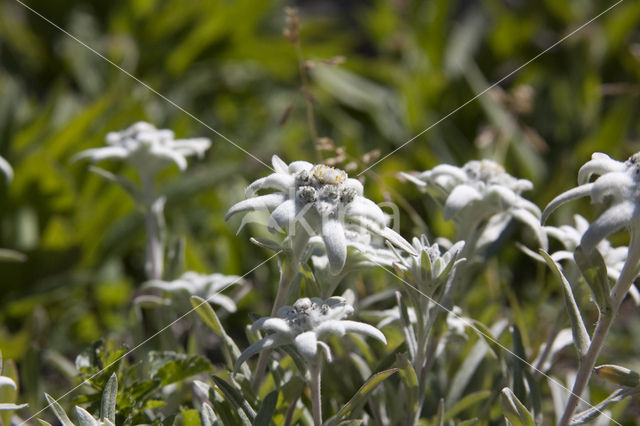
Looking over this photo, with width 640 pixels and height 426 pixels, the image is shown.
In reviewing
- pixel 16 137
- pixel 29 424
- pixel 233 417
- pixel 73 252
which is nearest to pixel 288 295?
pixel 233 417

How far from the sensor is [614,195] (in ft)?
3.80

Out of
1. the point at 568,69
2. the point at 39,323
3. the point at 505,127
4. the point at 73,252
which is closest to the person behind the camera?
the point at 39,323

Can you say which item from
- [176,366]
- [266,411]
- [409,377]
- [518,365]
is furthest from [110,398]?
[518,365]

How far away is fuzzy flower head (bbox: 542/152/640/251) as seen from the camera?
1.09 m

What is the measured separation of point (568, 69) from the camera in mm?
3875

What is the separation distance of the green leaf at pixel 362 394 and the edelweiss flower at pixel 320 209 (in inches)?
7.9

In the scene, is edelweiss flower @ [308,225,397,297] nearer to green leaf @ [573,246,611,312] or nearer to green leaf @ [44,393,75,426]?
green leaf @ [573,246,611,312]

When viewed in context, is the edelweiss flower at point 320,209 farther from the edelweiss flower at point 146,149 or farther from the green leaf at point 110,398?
the edelweiss flower at point 146,149

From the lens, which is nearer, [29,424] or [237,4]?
[29,424]

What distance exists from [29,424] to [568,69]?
3262 mm

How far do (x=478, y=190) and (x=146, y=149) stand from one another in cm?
84

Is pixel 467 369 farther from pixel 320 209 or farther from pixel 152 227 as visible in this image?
pixel 152 227

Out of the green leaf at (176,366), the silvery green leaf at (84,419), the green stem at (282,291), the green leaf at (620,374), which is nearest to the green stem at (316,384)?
the green stem at (282,291)

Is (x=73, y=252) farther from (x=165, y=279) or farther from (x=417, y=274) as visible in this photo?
(x=417, y=274)
